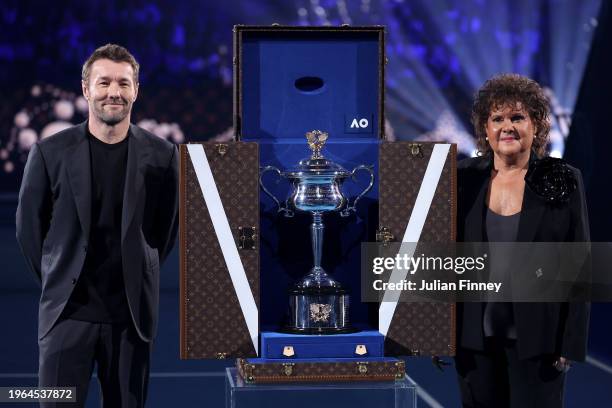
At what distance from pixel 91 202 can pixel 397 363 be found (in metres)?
1.13

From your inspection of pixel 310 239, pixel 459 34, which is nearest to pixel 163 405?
pixel 310 239

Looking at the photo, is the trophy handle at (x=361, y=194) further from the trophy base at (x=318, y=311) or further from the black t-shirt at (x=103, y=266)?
the black t-shirt at (x=103, y=266)

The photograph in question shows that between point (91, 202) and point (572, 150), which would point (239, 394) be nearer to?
point (91, 202)

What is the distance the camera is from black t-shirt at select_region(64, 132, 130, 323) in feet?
11.2

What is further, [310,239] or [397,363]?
[310,239]

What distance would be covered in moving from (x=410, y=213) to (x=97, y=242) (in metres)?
1.04

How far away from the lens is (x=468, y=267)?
11.4 feet

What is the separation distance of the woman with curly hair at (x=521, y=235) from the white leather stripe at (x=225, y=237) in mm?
694

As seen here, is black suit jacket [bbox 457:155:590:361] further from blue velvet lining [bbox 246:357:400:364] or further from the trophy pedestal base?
the trophy pedestal base

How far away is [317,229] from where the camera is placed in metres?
3.65

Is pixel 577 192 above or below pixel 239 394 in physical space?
above

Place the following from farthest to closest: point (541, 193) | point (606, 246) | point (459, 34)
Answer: point (459, 34) → point (606, 246) → point (541, 193)

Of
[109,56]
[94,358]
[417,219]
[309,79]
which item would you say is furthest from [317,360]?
[109,56]

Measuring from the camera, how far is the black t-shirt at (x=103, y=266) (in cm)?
340
